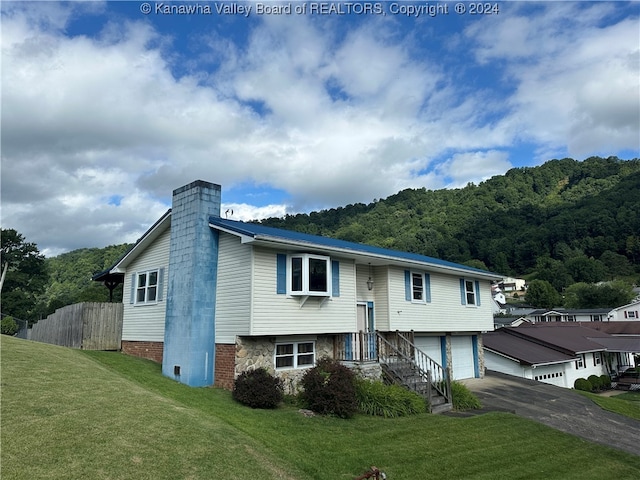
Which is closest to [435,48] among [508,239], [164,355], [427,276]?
[427,276]

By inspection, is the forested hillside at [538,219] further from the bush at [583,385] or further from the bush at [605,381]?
the bush at [583,385]

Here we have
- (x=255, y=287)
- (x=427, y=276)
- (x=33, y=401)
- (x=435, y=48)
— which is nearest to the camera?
(x=33, y=401)

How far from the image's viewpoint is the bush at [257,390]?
12.2 meters

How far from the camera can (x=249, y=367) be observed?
13703 millimetres

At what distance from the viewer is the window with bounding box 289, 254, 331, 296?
47.7 ft

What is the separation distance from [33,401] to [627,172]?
450 feet

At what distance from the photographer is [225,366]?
1395 cm

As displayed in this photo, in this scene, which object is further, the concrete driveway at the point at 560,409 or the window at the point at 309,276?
the window at the point at 309,276

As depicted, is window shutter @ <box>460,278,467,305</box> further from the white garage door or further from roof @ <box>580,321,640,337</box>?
roof @ <box>580,321,640,337</box>

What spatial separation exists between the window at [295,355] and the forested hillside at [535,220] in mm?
70372

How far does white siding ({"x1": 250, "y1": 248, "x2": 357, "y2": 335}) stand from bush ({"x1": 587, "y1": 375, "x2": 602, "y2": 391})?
2528cm

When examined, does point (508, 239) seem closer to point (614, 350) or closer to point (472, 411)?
point (614, 350)

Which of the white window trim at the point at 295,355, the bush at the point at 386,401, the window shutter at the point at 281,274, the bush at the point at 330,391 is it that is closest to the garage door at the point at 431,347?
the white window trim at the point at 295,355

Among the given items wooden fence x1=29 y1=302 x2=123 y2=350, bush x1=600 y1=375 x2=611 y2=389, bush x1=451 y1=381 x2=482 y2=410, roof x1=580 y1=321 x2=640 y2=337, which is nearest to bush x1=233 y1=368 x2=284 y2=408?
bush x1=451 y1=381 x2=482 y2=410
